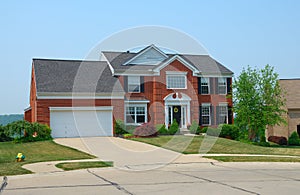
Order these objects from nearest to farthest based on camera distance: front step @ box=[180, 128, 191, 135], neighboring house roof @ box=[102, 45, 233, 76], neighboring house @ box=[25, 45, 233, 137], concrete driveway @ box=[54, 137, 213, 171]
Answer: concrete driveway @ box=[54, 137, 213, 171] < neighboring house @ box=[25, 45, 233, 137] < front step @ box=[180, 128, 191, 135] < neighboring house roof @ box=[102, 45, 233, 76]

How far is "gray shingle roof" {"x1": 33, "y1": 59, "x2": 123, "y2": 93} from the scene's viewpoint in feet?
101

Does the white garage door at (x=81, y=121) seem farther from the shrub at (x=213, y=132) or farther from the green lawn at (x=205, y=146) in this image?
the shrub at (x=213, y=132)

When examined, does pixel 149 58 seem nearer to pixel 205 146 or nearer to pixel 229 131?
pixel 229 131

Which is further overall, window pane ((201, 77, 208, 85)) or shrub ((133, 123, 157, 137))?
window pane ((201, 77, 208, 85))

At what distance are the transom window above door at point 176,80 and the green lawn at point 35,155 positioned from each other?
1148cm

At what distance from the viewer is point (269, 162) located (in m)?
18.1

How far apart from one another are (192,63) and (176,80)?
3.68 m

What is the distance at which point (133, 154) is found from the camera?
792 inches

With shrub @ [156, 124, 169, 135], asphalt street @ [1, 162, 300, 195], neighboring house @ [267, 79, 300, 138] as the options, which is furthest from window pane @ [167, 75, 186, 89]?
asphalt street @ [1, 162, 300, 195]

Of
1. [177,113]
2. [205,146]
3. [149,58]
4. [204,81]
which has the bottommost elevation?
[205,146]

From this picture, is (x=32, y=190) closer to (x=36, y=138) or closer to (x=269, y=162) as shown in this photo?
(x=269, y=162)

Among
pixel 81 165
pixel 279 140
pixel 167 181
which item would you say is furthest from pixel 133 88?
pixel 167 181

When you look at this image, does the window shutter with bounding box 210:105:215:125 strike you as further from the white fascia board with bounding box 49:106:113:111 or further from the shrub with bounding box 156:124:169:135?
the white fascia board with bounding box 49:106:113:111

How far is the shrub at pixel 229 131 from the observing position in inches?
1205
